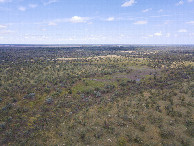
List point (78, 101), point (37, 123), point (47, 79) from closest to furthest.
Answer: point (37, 123)
point (78, 101)
point (47, 79)

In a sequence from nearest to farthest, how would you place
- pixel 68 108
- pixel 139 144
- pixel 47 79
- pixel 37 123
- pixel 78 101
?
pixel 139 144 < pixel 37 123 < pixel 68 108 < pixel 78 101 < pixel 47 79

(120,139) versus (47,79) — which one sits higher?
(47,79)

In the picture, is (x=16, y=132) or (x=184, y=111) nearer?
(x=16, y=132)

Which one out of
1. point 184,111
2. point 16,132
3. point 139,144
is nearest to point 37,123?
point 16,132

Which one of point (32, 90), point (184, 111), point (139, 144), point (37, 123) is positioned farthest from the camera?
point (32, 90)

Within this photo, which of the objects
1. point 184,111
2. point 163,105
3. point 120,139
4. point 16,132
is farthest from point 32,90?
A: point 184,111

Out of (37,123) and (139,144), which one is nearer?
(139,144)

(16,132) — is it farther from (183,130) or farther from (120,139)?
(183,130)

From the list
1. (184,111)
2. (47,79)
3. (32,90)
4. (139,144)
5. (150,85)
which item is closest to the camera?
(139,144)

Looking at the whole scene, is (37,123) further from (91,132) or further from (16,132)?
(91,132)
